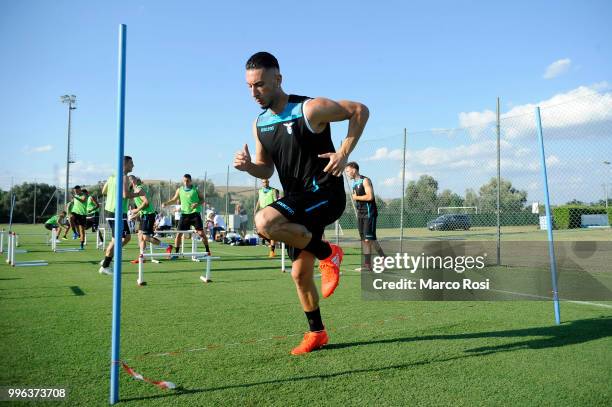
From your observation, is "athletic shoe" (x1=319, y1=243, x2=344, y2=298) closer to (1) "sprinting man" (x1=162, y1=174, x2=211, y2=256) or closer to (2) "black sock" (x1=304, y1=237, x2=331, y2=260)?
(2) "black sock" (x1=304, y1=237, x2=331, y2=260)

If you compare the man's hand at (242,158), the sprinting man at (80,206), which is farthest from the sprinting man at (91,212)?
the man's hand at (242,158)

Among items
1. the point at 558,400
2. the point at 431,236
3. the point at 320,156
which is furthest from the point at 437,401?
the point at 431,236

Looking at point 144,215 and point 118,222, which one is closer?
point 118,222

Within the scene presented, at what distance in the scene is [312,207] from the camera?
3568 millimetres

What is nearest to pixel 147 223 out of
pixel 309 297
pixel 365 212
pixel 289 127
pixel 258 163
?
pixel 365 212

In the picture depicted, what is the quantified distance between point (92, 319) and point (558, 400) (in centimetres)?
423

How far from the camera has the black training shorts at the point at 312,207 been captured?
3510 millimetres

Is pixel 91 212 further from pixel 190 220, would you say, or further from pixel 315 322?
pixel 315 322

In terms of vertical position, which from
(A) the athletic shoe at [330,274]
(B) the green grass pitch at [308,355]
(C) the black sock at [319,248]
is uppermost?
(C) the black sock at [319,248]

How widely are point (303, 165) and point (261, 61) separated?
0.87m

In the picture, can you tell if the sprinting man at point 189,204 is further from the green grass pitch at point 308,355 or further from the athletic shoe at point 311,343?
the athletic shoe at point 311,343

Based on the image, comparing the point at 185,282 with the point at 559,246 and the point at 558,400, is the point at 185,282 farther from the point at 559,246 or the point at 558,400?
the point at 559,246

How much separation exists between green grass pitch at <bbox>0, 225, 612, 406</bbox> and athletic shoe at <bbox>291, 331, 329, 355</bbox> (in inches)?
2.7

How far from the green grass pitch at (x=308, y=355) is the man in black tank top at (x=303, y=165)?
0.60 m
